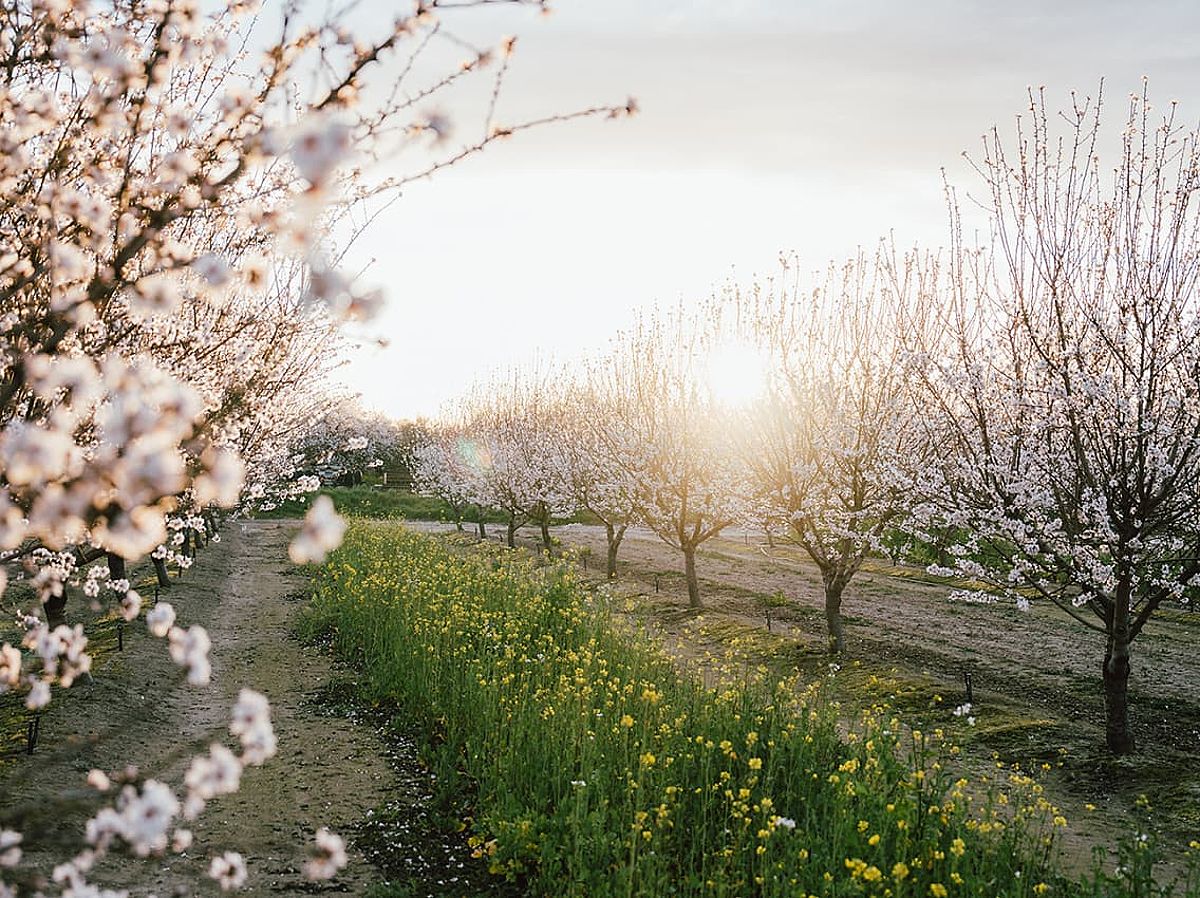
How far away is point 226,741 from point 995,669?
33.7ft

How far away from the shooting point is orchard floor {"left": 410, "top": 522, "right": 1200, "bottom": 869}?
7.32 m

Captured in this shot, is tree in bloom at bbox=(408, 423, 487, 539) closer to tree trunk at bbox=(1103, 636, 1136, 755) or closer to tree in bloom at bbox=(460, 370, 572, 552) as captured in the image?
tree in bloom at bbox=(460, 370, 572, 552)

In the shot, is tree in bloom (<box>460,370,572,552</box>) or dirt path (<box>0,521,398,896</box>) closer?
dirt path (<box>0,521,398,896</box>)

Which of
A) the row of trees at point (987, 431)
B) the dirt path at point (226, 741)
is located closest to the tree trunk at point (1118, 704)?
the row of trees at point (987, 431)

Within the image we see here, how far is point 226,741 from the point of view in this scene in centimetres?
855

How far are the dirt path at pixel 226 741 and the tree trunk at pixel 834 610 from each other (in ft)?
22.2

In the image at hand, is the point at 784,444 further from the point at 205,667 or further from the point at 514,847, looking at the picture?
the point at 205,667

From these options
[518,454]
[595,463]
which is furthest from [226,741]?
[518,454]

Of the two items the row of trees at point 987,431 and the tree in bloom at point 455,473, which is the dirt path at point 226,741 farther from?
the tree in bloom at point 455,473

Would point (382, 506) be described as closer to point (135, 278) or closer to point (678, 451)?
point (678, 451)

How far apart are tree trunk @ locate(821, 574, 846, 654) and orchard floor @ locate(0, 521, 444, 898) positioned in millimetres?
6649

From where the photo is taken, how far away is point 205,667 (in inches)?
87.4

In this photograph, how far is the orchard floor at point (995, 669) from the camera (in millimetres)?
7316

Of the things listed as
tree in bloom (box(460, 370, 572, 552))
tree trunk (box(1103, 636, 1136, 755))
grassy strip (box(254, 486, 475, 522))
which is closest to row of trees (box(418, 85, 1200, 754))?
tree trunk (box(1103, 636, 1136, 755))
